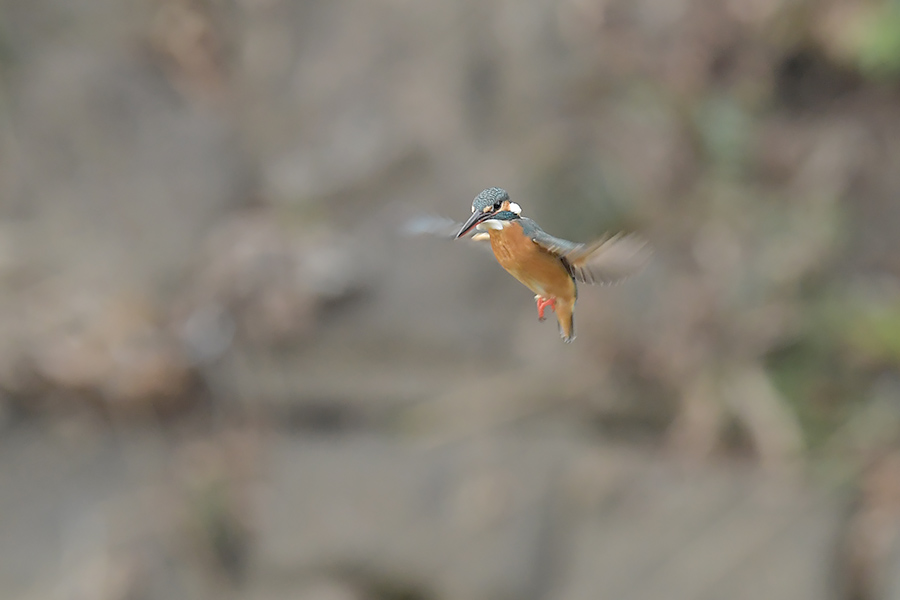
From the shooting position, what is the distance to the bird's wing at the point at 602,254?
12.4 inches

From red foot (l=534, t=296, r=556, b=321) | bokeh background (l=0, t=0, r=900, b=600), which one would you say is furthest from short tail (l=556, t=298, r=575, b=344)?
bokeh background (l=0, t=0, r=900, b=600)

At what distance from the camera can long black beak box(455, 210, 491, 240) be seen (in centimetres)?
30

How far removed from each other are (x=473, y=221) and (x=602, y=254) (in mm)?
53

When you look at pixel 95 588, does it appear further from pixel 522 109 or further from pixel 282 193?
pixel 522 109

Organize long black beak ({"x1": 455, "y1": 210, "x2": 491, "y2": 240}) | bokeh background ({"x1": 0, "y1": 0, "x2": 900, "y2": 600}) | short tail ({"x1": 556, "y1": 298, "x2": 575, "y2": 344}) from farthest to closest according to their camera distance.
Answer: bokeh background ({"x1": 0, "y1": 0, "x2": 900, "y2": 600}) → short tail ({"x1": 556, "y1": 298, "x2": 575, "y2": 344}) → long black beak ({"x1": 455, "y1": 210, "x2": 491, "y2": 240})

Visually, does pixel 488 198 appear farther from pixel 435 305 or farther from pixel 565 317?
pixel 435 305

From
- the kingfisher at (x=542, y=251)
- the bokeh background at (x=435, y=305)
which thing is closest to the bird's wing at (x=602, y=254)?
the kingfisher at (x=542, y=251)

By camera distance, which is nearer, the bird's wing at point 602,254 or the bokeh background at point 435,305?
the bird's wing at point 602,254

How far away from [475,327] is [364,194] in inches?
19.4

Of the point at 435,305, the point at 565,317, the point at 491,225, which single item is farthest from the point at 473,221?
the point at 435,305

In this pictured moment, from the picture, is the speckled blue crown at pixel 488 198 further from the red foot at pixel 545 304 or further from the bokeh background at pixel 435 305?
the bokeh background at pixel 435 305

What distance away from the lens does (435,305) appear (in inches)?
95.0

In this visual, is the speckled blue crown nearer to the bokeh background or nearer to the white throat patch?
the white throat patch

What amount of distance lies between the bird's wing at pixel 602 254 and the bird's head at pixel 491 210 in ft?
0.05
